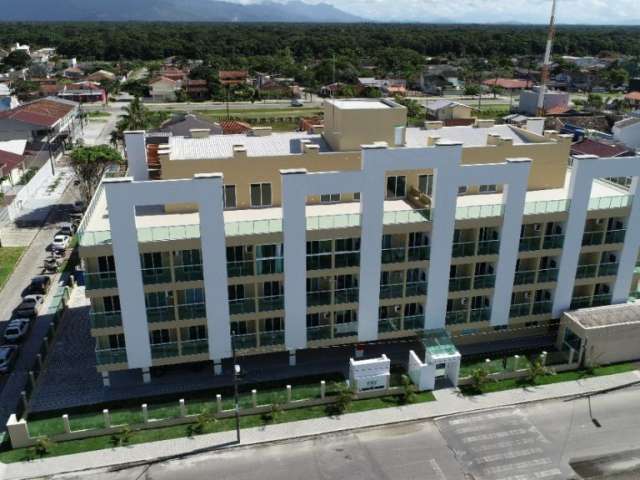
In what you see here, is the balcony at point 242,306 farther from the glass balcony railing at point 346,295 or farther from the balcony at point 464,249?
the balcony at point 464,249

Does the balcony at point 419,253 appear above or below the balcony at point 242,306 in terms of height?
above

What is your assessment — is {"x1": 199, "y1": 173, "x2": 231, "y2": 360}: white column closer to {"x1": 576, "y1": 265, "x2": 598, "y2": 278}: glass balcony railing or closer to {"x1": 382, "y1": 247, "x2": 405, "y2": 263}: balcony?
{"x1": 382, "y1": 247, "x2": 405, "y2": 263}: balcony

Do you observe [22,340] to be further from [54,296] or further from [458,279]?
[458,279]

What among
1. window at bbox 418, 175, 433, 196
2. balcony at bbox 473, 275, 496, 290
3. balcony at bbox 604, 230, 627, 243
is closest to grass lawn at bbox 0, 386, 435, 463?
balcony at bbox 473, 275, 496, 290

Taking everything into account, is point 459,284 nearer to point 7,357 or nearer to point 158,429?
point 158,429

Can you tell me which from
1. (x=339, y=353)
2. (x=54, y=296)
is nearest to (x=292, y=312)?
(x=339, y=353)

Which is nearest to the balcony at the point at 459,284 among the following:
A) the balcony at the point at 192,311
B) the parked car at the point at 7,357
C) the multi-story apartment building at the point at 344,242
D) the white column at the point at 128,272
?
the multi-story apartment building at the point at 344,242
